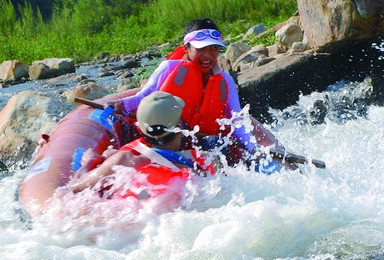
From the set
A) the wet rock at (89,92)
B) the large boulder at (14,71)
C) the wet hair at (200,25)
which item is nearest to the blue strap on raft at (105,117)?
the wet hair at (200,25)

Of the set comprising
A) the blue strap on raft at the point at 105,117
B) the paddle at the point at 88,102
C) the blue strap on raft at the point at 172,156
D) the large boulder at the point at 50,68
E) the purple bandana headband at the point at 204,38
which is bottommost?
the large boulder at the point at 50,68

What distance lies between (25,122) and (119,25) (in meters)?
12.7

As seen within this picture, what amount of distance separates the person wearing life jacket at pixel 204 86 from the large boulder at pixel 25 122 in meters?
1.63

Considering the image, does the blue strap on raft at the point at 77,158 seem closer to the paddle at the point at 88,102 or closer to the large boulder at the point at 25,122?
the paddle at the point at 88,102

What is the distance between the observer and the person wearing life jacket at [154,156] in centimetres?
421

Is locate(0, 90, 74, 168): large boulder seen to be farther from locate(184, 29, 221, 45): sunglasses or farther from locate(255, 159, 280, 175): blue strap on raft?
locate(255, 159, 280, 175): blue strap on raft

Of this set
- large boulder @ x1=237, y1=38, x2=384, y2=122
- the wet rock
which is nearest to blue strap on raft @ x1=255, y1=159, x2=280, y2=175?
large boulder @ x1=237, y1=38, x2=384, y2=122

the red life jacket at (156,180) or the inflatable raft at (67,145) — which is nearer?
the red life jacket at (156,180)

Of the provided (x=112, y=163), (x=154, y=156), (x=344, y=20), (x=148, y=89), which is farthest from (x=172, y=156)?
(x=344, y=20)

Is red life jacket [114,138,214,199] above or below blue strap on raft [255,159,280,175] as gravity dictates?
above

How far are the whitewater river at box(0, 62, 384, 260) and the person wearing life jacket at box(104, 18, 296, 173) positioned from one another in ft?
2.31

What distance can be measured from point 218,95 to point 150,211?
157cm

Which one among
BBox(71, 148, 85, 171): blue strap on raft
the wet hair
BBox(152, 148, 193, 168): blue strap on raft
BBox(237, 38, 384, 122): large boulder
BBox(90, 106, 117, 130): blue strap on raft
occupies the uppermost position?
the wet hair

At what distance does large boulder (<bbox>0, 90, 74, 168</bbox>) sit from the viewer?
22.5ft
